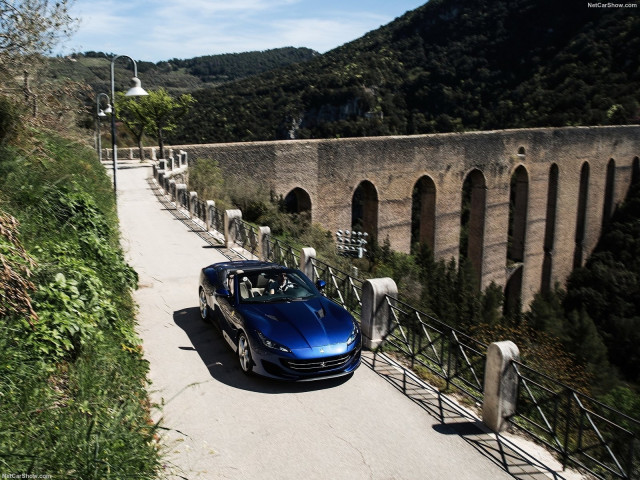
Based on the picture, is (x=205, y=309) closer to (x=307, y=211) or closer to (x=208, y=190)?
(x=208, y=190)

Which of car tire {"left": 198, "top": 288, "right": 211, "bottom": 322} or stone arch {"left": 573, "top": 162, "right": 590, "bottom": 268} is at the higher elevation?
car tire {"left": 198, "top": 288, "right": 211, "bottom": 322}

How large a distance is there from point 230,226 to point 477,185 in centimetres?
2136

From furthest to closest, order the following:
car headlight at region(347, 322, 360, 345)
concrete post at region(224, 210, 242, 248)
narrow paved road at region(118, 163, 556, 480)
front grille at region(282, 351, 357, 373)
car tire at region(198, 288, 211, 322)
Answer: concrete post at region(224, 210, 242, 248) → car tire at region(198, 288, 211, 322) → car headlight at region(347, 322, 360, 345) → front grille at region(282, 351, 357, 373) → narrow paved road at region(118, 163, 556, 480)

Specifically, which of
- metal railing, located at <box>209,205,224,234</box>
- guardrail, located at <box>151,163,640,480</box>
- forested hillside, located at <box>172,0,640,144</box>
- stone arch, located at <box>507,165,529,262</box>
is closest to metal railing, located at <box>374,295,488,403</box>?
guardrail, located at <box>151,163,640,480</box>

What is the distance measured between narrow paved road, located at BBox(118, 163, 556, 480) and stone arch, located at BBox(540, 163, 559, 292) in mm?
32210

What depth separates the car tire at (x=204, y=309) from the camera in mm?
7879

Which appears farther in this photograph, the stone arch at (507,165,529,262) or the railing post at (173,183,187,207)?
the stone arch at (507,165,529,262)

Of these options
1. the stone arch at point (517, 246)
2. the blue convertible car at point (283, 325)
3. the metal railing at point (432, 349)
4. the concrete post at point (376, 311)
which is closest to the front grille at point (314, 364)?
the blue convertible car at point (283, 325)

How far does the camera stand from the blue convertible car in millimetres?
5770

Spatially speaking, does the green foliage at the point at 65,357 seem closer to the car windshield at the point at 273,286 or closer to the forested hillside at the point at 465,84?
the car windshield at the point at 273,286

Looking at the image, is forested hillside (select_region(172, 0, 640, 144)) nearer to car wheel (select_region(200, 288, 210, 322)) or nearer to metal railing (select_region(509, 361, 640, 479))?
car wheel (select_region(200, 288, 210, 322))

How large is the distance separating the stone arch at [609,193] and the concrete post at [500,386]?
39129 mm

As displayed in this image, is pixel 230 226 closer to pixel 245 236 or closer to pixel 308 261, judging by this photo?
pixel 245 236

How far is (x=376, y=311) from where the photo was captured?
282 inches
